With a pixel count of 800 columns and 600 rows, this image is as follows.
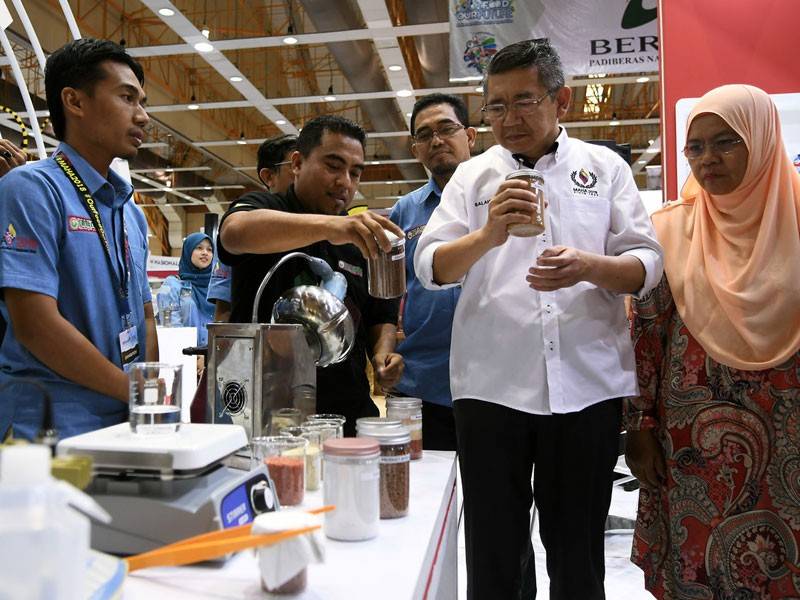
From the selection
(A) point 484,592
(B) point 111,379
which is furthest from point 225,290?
(A) point 484,592

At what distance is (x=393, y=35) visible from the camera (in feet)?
24.2

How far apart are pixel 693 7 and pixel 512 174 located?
6.65 feet

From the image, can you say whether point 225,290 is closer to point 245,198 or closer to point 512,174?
point 245,198

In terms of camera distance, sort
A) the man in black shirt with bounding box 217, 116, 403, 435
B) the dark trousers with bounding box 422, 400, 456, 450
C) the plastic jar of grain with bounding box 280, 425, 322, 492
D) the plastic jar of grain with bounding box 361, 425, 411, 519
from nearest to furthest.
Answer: the plastic jar of grain with bounding box 361, 425, 411, 519 → the plastic jar of grain with bounding box 280, 425, 322, 492 → the man in black shirt with bounding box 217, 116, 403, 435 → the dark trousers with bounding box 422, 400, 456, 450

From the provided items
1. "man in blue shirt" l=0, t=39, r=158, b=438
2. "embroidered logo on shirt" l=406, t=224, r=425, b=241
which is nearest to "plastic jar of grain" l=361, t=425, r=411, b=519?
"man in blue shirt" l=0, t=39, r=158, b=438

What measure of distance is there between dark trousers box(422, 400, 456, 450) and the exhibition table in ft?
3.05

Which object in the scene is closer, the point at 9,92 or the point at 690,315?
the point at 690,315

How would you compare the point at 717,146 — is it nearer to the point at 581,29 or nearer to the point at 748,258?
the point at 748,258

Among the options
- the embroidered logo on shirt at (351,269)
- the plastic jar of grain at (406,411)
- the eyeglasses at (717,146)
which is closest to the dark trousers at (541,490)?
the plastic jar of grain at (406,411)

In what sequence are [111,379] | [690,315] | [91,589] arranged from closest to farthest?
[91,589] → [111,379] → [690,315]

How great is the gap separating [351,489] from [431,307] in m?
1.24

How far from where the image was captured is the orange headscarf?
1.60 m

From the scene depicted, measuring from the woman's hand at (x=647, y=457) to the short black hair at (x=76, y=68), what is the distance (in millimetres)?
1630

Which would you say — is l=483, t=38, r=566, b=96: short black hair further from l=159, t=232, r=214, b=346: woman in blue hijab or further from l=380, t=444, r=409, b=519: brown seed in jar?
l=159, t=232, r=214, b=346: woman in blue hijab
